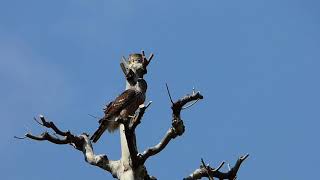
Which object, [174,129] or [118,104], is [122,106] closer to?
[118,104]

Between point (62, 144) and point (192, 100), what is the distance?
206 centimetres

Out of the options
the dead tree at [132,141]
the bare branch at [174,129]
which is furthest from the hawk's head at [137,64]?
the bare branch at [174,129]

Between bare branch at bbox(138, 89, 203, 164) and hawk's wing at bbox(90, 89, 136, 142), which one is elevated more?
hawk's wing at bbox(90, 89, 136, 142)

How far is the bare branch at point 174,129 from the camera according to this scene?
7402 millimetres

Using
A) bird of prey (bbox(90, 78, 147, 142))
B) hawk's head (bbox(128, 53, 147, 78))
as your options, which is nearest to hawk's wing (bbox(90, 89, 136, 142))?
bird of prey (bbox(90, 78, 147, 142))

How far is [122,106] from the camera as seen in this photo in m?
9.90

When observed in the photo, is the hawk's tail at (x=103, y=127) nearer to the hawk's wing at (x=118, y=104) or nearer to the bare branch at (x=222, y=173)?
the hawk's wing at (x=118, y=104)

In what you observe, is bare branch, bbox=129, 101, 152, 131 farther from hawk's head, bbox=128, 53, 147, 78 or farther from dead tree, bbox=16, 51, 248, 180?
hawk's head, bbox=128, 53, 147, 78

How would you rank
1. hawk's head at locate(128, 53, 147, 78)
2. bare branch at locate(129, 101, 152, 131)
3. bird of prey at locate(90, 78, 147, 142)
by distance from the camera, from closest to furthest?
bare branch at locate(129, 101, 152, 131) → hawk's head at locate(128, 53, 147, 78) → bird of prey at locate(90, 78, 147, 142)

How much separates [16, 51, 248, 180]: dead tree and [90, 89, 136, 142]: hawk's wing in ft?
1.15

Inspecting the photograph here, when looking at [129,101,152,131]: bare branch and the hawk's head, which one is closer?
[129,101,152,131]: bare branch

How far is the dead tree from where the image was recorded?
292 inches

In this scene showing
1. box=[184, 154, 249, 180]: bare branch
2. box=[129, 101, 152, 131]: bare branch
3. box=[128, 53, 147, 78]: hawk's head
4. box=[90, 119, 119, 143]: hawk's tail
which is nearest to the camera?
box=[129, 101, 152, 131]: bare branch

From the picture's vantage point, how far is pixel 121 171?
7887 millimetres
